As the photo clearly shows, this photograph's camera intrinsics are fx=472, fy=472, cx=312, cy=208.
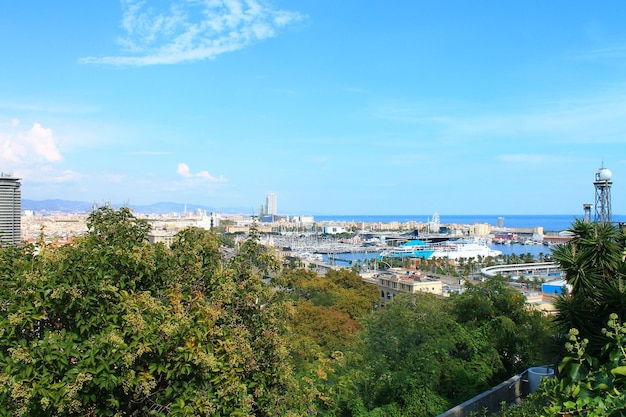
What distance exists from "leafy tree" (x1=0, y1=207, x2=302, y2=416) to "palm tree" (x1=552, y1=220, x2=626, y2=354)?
2826mm

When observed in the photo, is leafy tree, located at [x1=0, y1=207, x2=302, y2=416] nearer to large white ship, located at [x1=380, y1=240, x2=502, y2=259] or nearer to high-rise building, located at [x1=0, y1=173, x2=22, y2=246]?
high-rise building, located at [x1=0, y1=173, x2=22, y2=246]

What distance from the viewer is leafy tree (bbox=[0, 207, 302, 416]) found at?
313cm

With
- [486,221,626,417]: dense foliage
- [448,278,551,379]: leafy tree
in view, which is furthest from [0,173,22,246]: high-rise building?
[486,221,626,417]: dense foliage

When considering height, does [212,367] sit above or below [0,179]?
below

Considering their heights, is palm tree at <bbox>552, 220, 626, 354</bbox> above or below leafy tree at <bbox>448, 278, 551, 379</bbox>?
above

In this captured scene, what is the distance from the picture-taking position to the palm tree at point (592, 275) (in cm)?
448

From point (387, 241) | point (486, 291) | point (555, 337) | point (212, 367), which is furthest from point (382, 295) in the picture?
point (387, 241)

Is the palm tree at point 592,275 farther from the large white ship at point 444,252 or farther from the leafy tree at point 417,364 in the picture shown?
the large white ship at point 444,252

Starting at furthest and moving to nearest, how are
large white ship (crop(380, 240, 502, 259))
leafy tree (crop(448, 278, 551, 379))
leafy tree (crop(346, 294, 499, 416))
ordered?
large white ship (crop(380, 240, 502, 259)) < leafy tree (crop(448, 278, 551, 379)) < leafy tree (crop(346, 294, 499, 416))

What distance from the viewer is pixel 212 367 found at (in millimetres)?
3412

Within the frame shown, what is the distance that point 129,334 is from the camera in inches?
132

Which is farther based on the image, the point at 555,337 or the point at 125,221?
the point at 555,337

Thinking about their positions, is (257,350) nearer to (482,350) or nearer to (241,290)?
(241,290)

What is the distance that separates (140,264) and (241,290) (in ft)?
3.17
